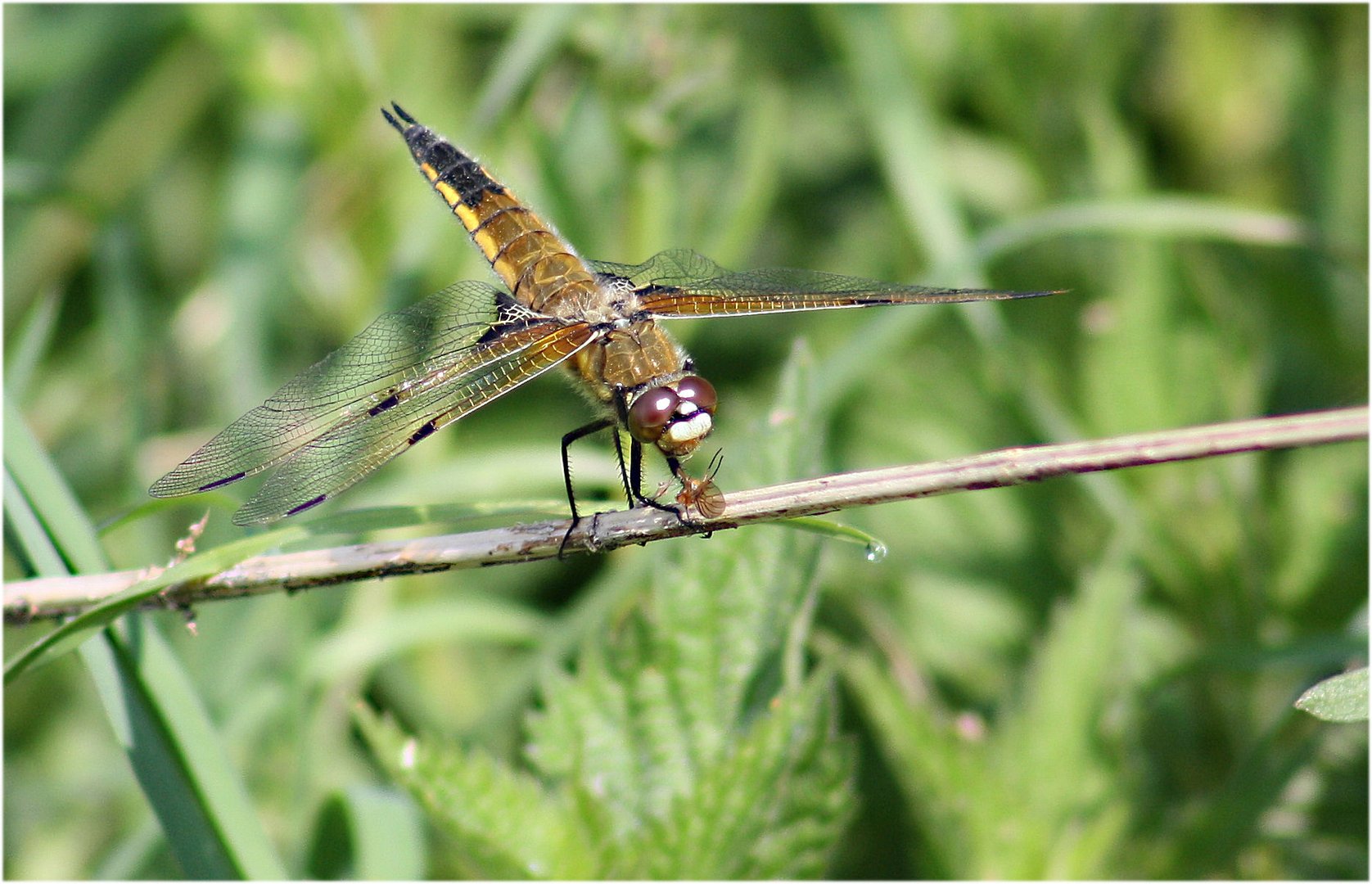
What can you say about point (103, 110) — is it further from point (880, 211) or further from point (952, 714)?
point (952, 714)

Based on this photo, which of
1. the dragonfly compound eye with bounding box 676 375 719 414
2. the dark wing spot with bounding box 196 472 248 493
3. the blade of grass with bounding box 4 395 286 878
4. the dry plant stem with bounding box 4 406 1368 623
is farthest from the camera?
the dragonfly compound eye with bounding box 676 375 719 414

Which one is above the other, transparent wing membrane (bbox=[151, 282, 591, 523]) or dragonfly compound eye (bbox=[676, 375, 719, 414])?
transparent wing membrane (bbox=[151, 282, 591, 523])

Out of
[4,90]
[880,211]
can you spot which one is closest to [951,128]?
[880,211]

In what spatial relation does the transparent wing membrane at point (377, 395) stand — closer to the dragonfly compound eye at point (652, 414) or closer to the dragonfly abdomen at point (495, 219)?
the dragonfly abdomen at point (495, 219)

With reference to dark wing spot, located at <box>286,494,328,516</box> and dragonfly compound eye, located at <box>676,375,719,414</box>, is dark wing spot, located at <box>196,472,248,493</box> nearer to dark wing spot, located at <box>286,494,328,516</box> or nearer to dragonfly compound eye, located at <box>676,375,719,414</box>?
dark wing spot, located at <box>286,494,328,516</box>

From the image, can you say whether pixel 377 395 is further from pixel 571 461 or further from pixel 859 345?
pixel 859 345

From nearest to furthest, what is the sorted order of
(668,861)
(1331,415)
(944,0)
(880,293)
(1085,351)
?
(1331,415), (668,861), (880,293), (1085,351), (944,0)

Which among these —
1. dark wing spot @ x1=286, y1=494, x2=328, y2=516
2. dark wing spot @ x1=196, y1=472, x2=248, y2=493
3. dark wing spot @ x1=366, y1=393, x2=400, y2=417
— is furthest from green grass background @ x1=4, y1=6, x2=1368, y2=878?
dark wing spot @ x1=366, y1=393, x2=400, y2=417
